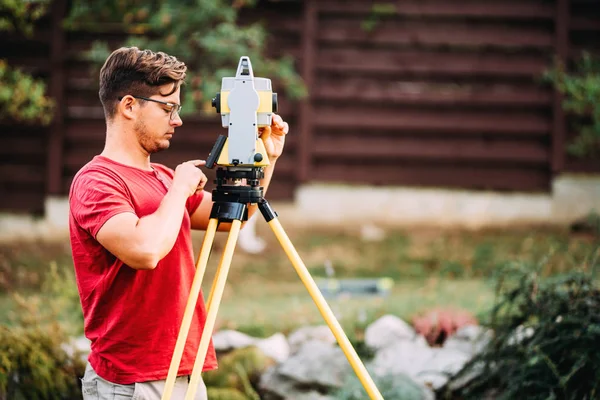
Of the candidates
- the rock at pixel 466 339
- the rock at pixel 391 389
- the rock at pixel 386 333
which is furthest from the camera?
the rock at pixel 386 333

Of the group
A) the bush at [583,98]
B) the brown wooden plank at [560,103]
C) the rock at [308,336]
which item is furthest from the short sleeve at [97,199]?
the brown wooden plank at [560,103]

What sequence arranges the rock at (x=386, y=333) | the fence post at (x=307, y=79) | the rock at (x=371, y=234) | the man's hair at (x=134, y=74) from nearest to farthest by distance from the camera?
1. the man's hair at (x=134, y=74)
2. the rock at (x=386, y=333)
3. the rock at (x=371, y=234)
4. the fence post at (x=307, y=79)

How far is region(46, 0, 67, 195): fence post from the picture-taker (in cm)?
838

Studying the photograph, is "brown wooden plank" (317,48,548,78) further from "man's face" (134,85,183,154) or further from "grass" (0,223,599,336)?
"man's face" (134,85,183,154)

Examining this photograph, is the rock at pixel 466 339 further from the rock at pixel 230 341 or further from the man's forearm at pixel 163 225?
the man's forearm at pixel 163 225

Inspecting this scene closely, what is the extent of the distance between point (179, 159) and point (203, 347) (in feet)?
21.3

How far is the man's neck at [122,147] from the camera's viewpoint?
242 centimetres

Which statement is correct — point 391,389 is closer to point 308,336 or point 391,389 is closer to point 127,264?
point 308,336

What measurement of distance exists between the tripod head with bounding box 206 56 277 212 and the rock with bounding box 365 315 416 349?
8.00ft

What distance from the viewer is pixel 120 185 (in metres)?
2.31

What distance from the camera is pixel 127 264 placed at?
225 cm

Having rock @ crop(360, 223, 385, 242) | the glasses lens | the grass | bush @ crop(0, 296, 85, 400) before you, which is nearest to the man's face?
the glasses lens

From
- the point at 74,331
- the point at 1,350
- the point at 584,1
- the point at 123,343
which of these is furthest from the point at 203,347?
the point at 584,1

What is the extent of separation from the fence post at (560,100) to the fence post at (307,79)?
8.41ft
